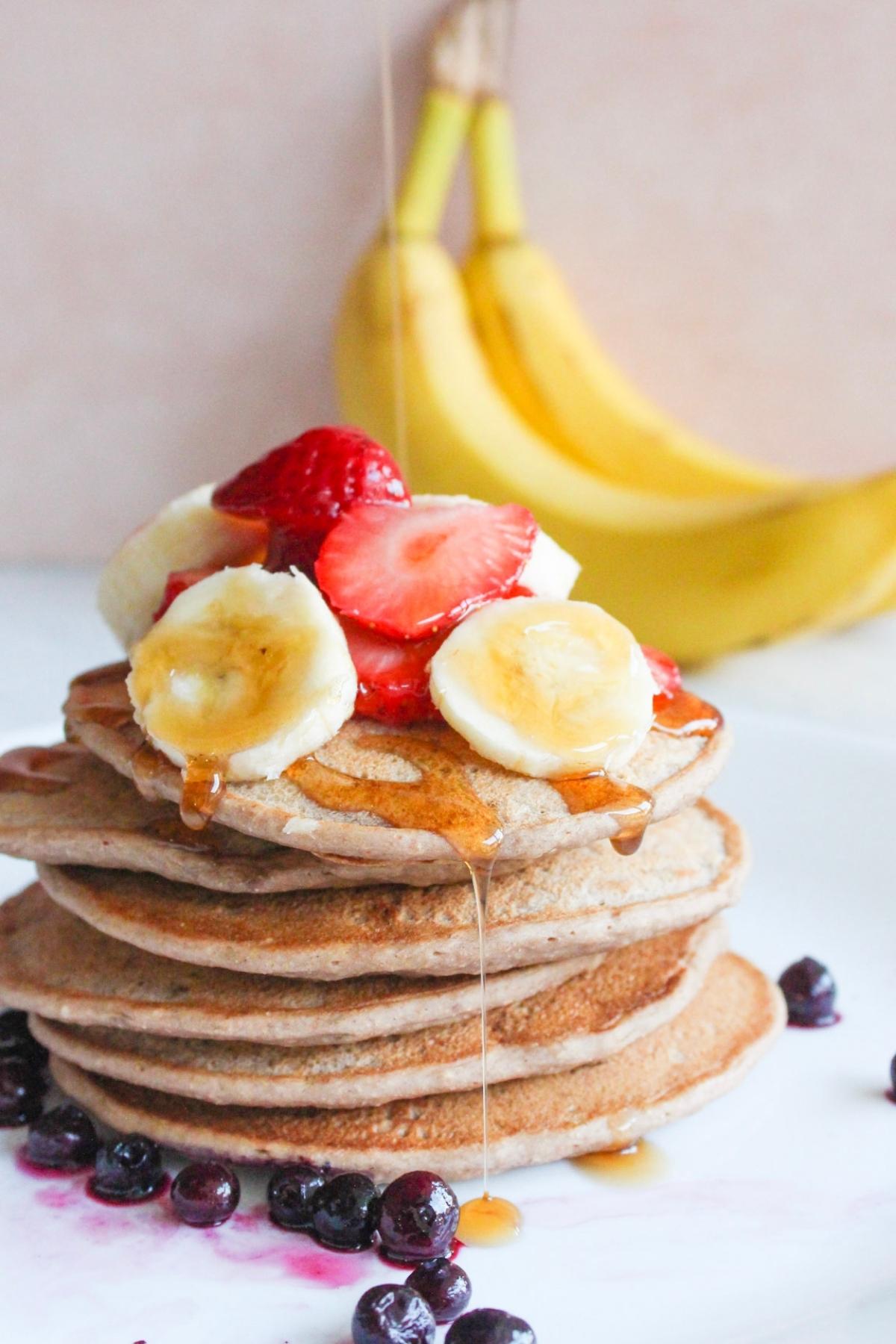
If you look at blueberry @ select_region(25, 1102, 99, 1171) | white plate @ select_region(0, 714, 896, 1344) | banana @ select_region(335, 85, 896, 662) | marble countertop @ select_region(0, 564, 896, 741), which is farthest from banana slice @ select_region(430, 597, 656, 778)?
marble countertop @ select_region(0, 564, 896, 741)

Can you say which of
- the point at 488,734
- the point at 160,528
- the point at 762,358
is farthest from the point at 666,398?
the point at 488,734

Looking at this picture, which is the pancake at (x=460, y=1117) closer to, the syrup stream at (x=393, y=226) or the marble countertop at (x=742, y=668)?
the marble countertop at (x=742, y=668)

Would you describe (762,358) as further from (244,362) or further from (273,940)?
(273,940)

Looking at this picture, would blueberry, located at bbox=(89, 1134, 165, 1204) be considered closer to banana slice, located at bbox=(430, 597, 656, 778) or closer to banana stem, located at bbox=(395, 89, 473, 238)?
banana slice, located at bbox=(430, 597, 656, 778)

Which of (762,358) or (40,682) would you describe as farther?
(762,358)

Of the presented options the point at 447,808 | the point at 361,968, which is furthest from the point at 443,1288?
the point at 447,808

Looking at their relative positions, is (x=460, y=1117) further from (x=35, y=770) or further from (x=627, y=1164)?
(x=35, y=770)

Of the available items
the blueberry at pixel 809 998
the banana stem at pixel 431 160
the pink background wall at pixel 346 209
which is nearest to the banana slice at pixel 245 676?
the blueberry at pixel 809 998
